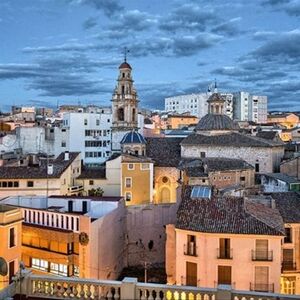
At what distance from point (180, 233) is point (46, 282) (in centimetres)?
1052

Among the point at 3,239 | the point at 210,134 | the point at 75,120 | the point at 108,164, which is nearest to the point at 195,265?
the point at 3,239

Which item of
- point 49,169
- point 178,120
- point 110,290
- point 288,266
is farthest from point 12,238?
point 178,120

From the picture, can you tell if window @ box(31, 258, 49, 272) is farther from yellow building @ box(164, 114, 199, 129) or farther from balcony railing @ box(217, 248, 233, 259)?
yellow building @ box(164, 114, 199, 129)

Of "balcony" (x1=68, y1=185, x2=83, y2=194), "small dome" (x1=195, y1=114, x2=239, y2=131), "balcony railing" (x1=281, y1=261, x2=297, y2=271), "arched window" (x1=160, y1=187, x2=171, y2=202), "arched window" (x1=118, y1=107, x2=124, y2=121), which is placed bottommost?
"balcony railing" (x1=281, y1=261, x2=297, y2=271)

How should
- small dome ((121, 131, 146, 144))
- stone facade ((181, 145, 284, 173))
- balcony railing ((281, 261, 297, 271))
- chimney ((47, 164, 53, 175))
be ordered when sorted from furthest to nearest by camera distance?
stone facade ((181, 145, 284, 173)) < small dome ((121, 131, 146, 144)) < chimney ((47, 164, 53, 175)) < balcony railing ((281, 261, 297, 271))

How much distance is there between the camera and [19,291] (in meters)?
9.59

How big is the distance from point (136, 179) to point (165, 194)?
492cm

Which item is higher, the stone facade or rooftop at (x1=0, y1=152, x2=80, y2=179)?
the stone facade

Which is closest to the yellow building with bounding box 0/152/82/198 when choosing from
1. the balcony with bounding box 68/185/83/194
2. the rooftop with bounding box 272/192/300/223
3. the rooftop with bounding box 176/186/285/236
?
the balcony with bounding box 68/185/83/194

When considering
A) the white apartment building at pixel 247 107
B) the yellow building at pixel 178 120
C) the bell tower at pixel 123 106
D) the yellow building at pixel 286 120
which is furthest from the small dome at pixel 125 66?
the white apartment building at pixel 247 107

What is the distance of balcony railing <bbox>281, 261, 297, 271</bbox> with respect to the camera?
850 inches

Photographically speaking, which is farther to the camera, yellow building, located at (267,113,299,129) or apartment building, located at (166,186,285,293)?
yellow building, located at (267,113,299,129)

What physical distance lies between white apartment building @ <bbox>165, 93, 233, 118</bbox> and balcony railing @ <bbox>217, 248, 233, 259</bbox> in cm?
8737

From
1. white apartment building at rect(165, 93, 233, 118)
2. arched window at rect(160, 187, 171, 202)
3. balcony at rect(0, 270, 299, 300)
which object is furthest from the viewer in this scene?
white apartment building at rect(165, 93, 233, 118)
